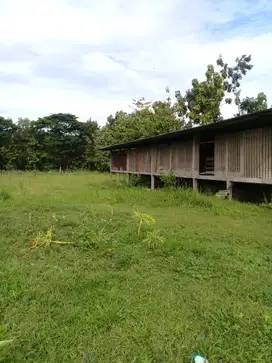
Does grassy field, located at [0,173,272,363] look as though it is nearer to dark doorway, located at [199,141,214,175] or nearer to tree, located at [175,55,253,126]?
dark doorway, located at [199,141,214,175]

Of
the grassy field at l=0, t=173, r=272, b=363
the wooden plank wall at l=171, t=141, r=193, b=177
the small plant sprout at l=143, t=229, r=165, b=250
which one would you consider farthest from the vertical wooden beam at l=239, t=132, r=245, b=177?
the small plant sprout at l=143, t=229, r=165, b=250

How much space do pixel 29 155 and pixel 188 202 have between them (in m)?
36.6

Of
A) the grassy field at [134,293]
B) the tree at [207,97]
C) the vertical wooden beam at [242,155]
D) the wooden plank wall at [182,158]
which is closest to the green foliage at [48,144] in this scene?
the tree at [207,97]

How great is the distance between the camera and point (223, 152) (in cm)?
1149

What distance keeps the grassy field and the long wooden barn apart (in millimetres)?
3729

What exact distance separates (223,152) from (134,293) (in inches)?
350

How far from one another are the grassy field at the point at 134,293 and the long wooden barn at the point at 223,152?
3.73 m

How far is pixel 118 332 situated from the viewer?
2.77 m

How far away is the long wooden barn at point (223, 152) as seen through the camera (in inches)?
377

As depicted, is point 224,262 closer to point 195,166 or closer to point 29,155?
point 195,166

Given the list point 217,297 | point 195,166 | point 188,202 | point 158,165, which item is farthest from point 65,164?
point 217,297

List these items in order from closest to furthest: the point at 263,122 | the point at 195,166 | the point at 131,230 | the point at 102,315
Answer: the point at 102,315
the point at 131,230
the point at 263,122
the point at 195,166

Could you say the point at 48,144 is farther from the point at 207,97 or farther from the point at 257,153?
the point at 257,153

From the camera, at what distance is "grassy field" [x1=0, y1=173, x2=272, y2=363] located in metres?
2.56
